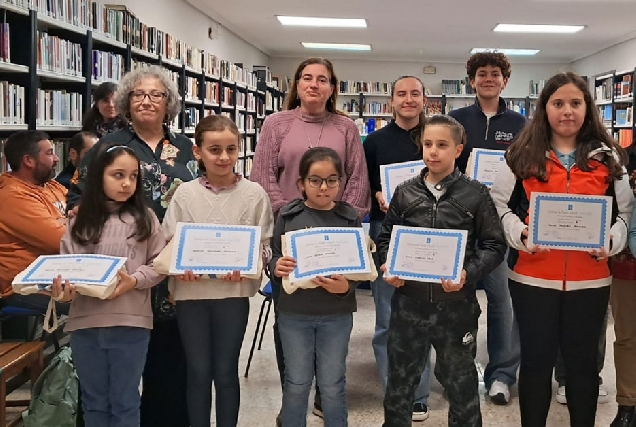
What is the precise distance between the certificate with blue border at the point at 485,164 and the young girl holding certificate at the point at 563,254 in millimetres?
364

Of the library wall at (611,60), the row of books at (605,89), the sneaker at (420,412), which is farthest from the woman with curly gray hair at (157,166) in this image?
the library wall at (611,60)

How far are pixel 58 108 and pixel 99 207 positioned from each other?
8.09 feet

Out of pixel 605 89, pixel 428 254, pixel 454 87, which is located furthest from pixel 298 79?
pixel 454 87

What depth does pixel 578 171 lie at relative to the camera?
6.65 feet

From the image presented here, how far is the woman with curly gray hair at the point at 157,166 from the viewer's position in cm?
215

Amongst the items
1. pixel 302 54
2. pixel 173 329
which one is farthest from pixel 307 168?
pixel 302 54

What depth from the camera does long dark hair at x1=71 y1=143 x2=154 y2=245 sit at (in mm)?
1961

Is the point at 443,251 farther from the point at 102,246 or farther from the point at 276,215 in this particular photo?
the point at 102,246

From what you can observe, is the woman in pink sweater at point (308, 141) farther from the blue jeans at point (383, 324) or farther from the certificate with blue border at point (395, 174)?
the blue jeans at point (383, 324)

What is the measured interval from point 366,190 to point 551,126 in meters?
0.75

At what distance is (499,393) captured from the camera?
291 cm

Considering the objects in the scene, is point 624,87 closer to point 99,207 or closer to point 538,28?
point 538,28

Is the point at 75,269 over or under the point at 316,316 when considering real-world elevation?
over

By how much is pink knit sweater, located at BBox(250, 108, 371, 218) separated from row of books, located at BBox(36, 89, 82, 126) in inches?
86.3
